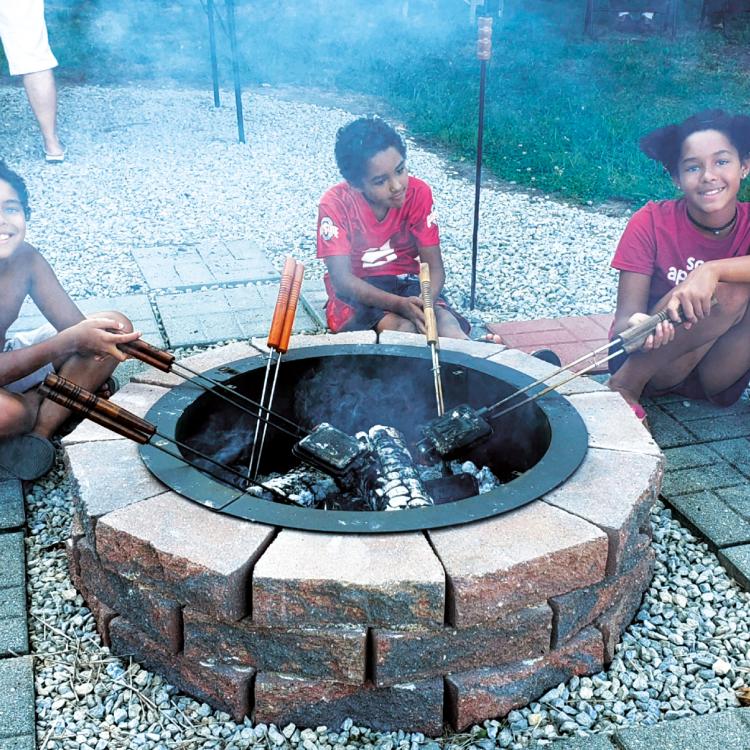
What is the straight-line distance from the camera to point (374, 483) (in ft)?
7.75

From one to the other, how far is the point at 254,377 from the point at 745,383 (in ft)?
6.30

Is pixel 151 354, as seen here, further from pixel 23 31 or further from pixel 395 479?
pixel 23 31

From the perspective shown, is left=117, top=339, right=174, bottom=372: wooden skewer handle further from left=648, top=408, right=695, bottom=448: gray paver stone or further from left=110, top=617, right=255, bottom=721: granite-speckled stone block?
left=648, top=408, right=695, bottom=448: gray paver stone

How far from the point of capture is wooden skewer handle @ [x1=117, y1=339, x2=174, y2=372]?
7.46 feet

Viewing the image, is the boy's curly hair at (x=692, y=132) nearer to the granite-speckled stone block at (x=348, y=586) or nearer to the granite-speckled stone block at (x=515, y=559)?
the granite-speckled stone block at (x=515, y=559)

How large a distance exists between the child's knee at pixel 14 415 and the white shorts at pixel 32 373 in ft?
0.29

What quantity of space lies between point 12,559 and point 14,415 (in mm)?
571

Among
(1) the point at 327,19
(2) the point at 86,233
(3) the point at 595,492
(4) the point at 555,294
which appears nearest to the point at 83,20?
(1) the point at 327,19

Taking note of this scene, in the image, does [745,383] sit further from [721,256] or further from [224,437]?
[224,437]

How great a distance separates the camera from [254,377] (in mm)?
2660

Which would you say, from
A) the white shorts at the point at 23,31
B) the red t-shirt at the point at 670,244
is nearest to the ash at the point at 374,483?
the red t-shirt at the point at 670,244

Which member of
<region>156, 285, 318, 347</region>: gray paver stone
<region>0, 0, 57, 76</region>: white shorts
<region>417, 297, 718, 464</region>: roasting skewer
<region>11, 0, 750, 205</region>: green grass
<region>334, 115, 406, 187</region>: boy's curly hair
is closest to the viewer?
<region>417, 297, 718, 464</region>: roasting skewer

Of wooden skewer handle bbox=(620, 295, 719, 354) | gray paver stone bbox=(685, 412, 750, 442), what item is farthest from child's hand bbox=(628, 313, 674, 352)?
gray paver stone bbox=(685, 412, 750, 442)

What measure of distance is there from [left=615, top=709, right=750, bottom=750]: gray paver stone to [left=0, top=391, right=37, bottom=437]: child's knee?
213cm
